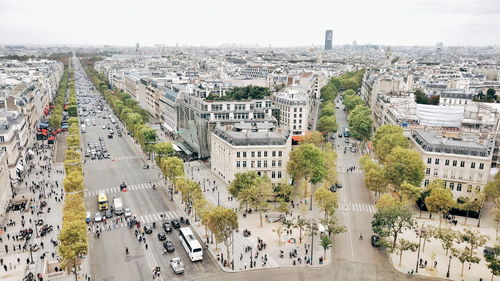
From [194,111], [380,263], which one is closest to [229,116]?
[194,111]

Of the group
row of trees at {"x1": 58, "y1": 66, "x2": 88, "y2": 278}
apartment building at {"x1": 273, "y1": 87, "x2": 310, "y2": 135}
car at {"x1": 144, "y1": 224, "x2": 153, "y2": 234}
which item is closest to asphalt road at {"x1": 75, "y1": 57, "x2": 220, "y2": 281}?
car at {"x1": 144, "y1": 224, "x2": 153, "y2": 234}

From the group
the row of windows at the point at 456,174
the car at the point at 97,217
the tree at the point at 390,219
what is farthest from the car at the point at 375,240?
the car at the point at 97,217

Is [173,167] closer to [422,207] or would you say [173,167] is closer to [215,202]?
[215,202]

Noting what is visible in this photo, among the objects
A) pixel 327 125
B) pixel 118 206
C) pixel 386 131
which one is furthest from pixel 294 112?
pixel 118 206

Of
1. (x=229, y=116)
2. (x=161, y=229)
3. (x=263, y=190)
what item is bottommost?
(x=161, y=229)

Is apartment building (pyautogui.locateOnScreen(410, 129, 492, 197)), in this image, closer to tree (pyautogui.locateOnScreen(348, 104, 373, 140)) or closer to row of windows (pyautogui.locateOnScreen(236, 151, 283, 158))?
row of windows (pyautogui.locateOnScreen(236, 151, 283, 158))

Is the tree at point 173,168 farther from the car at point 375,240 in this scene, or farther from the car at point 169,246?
the car at point 375,240
